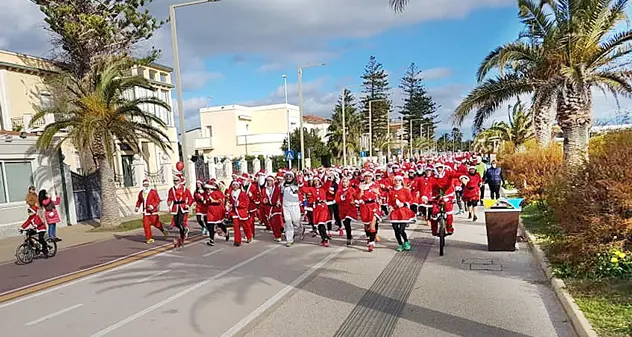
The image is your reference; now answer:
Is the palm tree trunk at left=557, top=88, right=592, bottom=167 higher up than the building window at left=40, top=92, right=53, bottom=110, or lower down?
lower down

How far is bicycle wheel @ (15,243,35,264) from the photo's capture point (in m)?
11.2

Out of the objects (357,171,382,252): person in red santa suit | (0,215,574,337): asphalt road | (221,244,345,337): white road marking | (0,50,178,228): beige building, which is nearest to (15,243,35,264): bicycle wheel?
(0,215,574,337): asphalt road

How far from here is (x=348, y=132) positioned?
63.2 m

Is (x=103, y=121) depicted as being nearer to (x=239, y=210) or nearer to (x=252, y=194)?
(x=252, y=194)

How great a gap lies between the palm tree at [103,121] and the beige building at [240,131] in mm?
36987

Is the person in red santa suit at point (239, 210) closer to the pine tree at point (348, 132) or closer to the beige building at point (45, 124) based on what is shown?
the beige building at point (45, 124)

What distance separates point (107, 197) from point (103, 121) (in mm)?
2944

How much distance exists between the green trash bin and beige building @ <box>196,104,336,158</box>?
45.9 meters

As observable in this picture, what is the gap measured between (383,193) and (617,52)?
7.37 metres

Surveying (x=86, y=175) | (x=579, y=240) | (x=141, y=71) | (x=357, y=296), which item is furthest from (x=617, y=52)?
(x=141, y=71)

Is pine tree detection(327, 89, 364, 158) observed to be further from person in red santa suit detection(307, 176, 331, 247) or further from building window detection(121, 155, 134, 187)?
→ person in red santa suit detection(307, 176, 331, 247)

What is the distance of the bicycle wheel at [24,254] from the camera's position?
11195 millimetres

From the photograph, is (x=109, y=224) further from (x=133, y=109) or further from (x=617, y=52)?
(x=617, y=52)

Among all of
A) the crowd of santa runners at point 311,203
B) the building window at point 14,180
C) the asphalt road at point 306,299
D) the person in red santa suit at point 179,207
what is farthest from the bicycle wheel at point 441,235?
the building window at point 14,180
